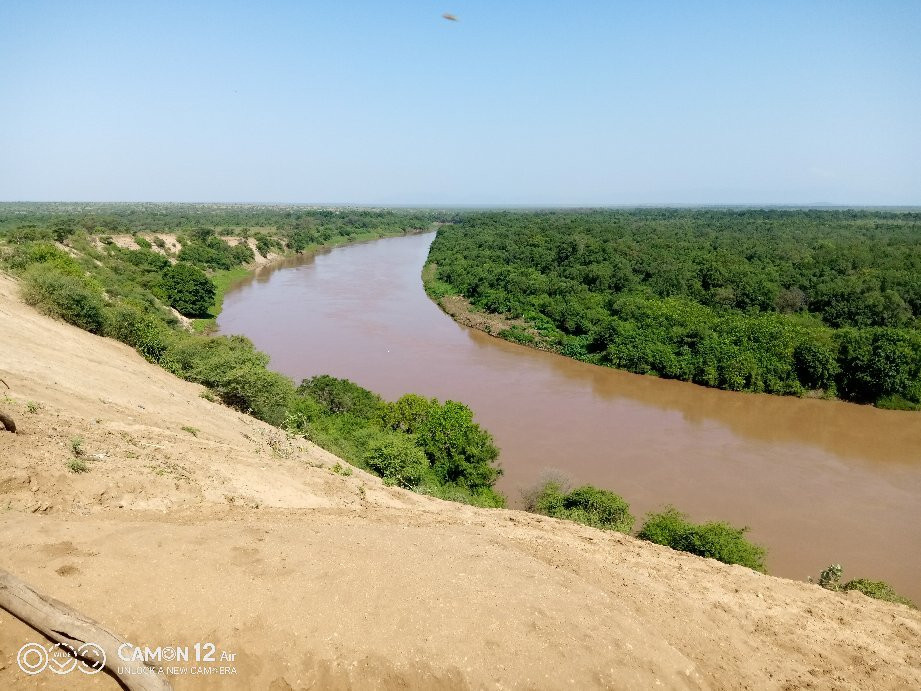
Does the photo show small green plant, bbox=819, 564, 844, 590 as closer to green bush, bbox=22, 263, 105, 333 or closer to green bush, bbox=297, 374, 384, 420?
green bush, bbox=297, 374, 384, 420

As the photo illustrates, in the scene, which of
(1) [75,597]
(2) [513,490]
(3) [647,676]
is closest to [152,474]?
(1) [75,597]

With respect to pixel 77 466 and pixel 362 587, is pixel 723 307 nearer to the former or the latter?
pixel 362 587

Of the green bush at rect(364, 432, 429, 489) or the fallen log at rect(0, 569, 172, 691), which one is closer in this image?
the fallen log at rect(0, 569, 172, 691)

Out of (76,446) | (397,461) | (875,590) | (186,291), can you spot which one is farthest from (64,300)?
(875,590)

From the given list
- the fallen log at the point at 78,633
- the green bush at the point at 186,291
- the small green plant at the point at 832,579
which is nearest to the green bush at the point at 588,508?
the small green plant at the point at 832,579

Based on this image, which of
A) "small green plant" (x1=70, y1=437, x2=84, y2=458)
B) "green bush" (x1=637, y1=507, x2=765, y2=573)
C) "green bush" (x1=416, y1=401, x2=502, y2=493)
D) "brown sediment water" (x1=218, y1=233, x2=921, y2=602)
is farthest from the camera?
"brown sediment water" (x1=218, y1=233, x2=921, y2=602)

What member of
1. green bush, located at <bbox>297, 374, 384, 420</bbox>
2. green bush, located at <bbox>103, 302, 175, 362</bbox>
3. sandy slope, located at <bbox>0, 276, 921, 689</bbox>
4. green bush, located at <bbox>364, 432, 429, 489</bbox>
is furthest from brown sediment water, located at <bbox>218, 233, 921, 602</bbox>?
green bush, located at <bbox>103, 302, 175, 362</bbox>

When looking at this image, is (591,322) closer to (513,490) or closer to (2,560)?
(513,490)
